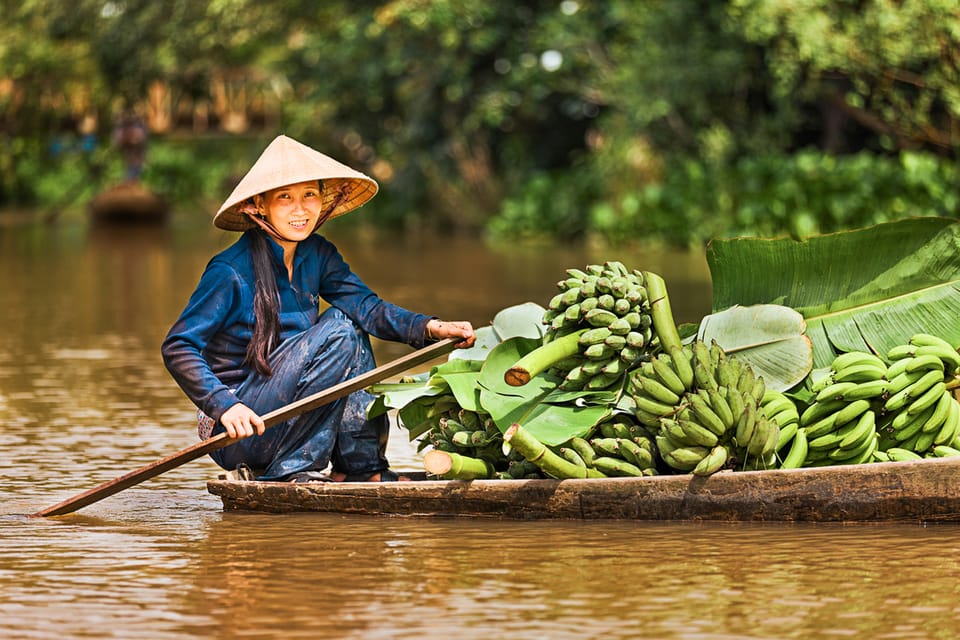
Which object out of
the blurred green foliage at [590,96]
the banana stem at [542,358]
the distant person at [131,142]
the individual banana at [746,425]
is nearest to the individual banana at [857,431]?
the individual banana at [746,425]

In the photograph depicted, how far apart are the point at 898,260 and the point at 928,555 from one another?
1290mm

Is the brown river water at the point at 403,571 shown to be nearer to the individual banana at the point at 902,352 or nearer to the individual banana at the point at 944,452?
the individual banana at the point at 944,452

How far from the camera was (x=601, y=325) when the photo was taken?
19.9ft

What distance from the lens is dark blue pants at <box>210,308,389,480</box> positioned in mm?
6250

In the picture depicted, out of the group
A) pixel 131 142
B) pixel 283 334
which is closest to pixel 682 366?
pixel 283 334

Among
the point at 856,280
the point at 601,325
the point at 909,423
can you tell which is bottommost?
the point at 909,423

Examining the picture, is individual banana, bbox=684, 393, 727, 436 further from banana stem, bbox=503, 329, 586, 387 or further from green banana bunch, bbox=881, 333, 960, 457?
green banana bunch, bbox=881, 333, 960, 457

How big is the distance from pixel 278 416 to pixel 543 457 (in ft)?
2.92

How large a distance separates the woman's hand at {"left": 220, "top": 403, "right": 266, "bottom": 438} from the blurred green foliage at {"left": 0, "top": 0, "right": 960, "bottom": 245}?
12324 mm

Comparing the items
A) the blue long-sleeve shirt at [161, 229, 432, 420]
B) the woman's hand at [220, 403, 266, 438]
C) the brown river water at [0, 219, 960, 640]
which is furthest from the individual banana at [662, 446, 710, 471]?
the woman's hand at [220, 403, 266, 438]

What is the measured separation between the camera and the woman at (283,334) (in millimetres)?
6195

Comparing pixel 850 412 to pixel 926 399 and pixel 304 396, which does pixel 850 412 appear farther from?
pixel 304 396

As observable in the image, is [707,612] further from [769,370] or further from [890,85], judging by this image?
[890,85]

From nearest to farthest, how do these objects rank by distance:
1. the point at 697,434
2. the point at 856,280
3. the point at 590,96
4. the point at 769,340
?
1. the point at 697,434
2. the point at 769,340
3. the point at 856,280
4. the point at 590,96
